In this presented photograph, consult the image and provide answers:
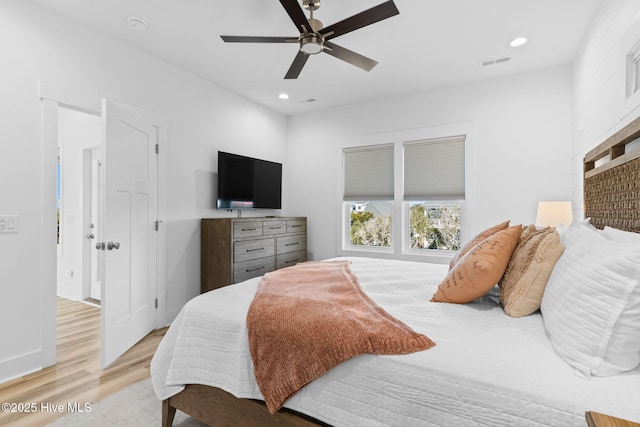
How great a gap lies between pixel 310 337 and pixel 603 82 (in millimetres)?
2783

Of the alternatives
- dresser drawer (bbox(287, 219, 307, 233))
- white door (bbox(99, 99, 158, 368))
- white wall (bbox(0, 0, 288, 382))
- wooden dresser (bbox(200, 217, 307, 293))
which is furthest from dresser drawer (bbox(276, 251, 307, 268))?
white door (bbox(99, 99, 158, 368))

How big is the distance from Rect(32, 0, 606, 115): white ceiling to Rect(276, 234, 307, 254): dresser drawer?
195cm

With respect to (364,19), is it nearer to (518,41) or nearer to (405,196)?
(518,41)

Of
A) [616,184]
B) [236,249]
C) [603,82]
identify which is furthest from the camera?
[236,249]

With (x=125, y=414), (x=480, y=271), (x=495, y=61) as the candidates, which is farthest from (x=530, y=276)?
(x=495, y=61)

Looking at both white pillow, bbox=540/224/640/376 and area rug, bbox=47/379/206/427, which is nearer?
white pillow, bbox=540/224/640/376

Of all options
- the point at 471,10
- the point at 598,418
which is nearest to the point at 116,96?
the point at 471,10

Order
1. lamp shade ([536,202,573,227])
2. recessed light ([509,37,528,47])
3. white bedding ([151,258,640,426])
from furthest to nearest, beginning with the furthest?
lamp shade ([536,202,573,227])
recessed light ([509,37,528,47])
white bedding ([151,258,640,426])

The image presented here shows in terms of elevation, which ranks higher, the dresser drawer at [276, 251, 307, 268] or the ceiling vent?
the ceiling vent

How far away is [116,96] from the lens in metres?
2.97

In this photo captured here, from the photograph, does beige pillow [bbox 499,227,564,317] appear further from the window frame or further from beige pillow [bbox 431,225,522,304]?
the window frame

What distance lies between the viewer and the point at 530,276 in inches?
58.2

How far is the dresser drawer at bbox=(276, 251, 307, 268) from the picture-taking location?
425cm

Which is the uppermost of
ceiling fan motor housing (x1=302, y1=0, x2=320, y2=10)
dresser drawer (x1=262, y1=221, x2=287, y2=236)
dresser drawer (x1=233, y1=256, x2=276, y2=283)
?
ceiling fan motor housing (x1=302, y1=0, x2=320, y2=10)
